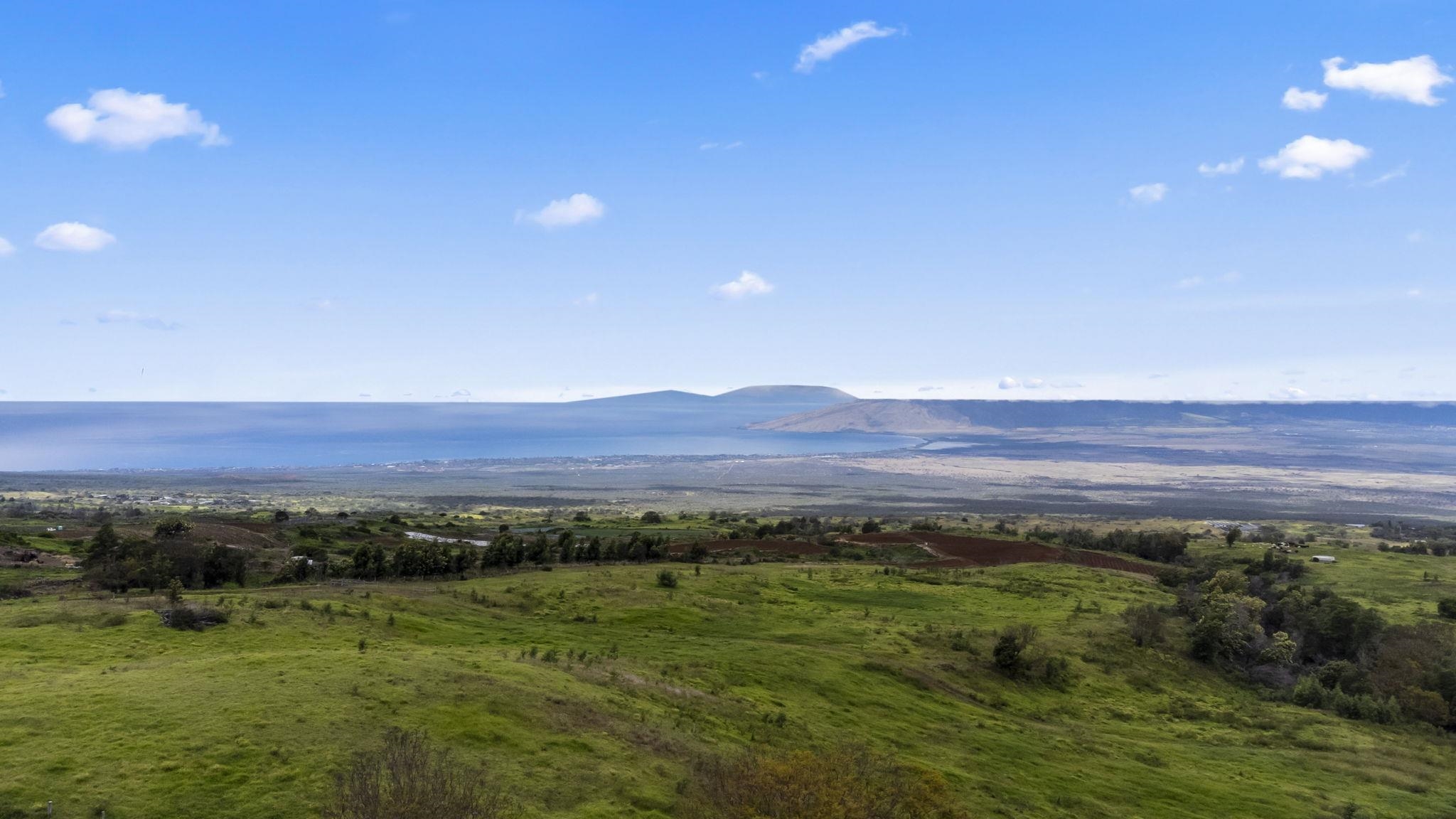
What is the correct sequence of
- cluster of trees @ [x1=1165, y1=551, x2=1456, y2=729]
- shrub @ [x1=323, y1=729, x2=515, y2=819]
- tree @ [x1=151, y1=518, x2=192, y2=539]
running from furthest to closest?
tree @ [x1=151, y1=518, x2=192, y2=539], cluster of trees @ [x1=1165, y1=551, x2=1456, y2=729], shrub @ [x1=323, y1=729, x2=515, y2=819]

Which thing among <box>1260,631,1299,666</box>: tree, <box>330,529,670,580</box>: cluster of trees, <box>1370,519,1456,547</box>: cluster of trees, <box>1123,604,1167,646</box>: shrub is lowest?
<box>1370,519,1456,547</box>: cluster of trees

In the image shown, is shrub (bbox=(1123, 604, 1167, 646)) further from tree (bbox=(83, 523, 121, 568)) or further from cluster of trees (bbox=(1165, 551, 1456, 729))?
tree (bbox=(83, 523, 121, 568))

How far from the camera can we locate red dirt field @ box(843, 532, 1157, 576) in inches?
3238

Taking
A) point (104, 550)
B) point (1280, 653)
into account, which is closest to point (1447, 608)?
point (1280, 653)

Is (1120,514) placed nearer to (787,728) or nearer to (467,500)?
(467,500)

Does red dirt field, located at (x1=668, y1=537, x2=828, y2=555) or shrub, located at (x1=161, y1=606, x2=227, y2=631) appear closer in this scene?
shrub, located at (x1=161, y1=606, x2=227, y2=631)

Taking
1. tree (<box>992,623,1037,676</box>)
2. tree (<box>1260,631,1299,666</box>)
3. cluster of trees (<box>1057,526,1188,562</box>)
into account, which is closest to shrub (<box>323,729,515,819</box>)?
tree (<box>992,623,1037,676</box>)

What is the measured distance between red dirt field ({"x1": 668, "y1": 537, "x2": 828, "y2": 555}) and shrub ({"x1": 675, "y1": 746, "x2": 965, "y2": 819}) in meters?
54.9

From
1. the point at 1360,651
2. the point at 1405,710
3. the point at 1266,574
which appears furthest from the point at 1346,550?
the point at 1405,710

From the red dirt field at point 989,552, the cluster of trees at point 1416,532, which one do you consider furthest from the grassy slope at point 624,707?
the cluster of trees at point 1416,532

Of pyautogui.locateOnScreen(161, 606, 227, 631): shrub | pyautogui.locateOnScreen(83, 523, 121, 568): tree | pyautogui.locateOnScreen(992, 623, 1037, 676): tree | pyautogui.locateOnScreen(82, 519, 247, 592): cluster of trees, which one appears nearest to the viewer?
pyautogui.locateOnScreen(161, 606, 227, 631): shrub

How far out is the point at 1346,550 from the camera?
86.1m

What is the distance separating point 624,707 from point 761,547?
58216 mm

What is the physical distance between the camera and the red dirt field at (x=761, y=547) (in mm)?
79950
